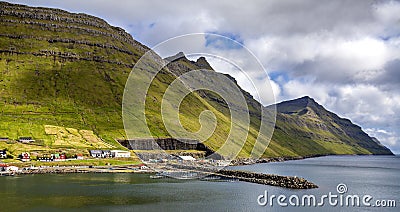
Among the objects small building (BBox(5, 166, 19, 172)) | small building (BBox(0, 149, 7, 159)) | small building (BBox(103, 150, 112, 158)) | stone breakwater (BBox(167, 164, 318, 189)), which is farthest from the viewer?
small building (BBox(103, 150, 112, 158))

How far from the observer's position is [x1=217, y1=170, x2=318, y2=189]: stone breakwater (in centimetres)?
11706

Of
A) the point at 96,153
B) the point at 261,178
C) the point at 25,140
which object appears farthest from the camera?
the point at 25,140

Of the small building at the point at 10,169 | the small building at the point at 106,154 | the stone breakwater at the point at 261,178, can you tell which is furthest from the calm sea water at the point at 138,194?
the small building at the point at 106,154

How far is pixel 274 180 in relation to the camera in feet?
424

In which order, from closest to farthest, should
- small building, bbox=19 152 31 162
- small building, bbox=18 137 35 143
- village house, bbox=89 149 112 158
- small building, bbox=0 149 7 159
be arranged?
small building, bbox=19 152 31 162 < small building, bbox=0 149 7 159 < village house, bbox=89 149 112 158 < small building, bbox=18 137 35 143

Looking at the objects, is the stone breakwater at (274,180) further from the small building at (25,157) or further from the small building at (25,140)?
the small building at (25,140)

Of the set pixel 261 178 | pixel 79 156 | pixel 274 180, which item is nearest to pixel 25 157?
pixel 79 156

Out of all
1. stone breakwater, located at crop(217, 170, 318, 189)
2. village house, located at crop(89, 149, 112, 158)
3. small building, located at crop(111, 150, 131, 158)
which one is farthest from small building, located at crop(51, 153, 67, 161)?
stone breakwater, located at crop(217, 170, 318, 189)

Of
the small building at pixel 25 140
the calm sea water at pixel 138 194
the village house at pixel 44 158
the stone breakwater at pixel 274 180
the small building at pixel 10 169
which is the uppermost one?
the small building at pixel 25 140

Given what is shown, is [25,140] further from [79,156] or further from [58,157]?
[79,156]

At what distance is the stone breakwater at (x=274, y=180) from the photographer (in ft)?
384

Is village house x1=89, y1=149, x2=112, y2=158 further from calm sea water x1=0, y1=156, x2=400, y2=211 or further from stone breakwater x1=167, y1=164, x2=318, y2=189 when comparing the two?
calm sea water x1=0, y1=156, x2=400, y2=211

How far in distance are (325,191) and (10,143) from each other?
14014cm

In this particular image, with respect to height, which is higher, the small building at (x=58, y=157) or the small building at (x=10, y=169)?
the small building at (x=58, y=157)
